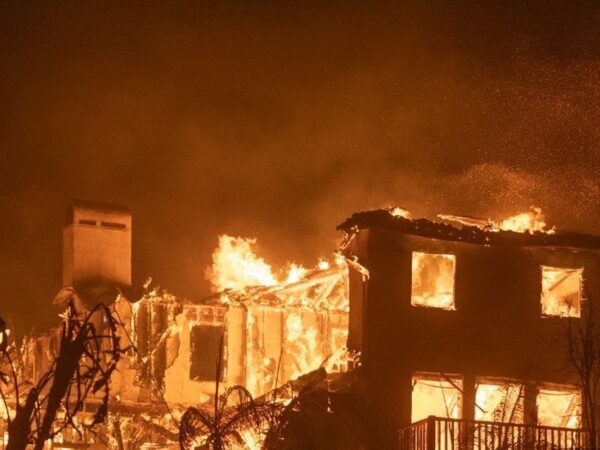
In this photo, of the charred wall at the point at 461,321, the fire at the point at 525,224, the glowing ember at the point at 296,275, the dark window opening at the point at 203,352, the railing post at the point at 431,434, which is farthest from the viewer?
the glowing ember at the point at 296,275

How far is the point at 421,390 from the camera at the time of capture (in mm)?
31016

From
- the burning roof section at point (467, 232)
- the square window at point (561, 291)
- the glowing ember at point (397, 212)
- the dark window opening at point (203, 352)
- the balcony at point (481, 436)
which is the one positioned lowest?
the balcony at point (481, 436)

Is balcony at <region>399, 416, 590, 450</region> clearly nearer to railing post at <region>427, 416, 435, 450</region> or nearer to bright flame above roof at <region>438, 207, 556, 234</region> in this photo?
railing post at <region>427, 416, 435, 450</region>

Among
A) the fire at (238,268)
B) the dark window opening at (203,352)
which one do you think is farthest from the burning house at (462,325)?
the fire at (238,268)

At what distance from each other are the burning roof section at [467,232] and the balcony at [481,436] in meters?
4.95

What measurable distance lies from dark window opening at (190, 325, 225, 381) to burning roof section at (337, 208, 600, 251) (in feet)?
26.5

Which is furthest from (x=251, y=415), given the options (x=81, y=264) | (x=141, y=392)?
(x=81, y=264)

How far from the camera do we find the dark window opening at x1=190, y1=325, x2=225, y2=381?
35.3m

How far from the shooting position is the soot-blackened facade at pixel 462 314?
28.3 m

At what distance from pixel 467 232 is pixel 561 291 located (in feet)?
11.1

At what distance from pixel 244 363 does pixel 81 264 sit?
6204mm

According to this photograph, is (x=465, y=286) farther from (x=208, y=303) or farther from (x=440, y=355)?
(x=208, y=303)

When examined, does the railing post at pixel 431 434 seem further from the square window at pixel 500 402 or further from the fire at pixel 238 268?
the fire at pixel 238 268

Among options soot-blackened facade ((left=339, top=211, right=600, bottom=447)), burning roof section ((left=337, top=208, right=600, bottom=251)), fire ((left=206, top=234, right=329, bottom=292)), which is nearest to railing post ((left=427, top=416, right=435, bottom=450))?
soot-blackened facade ((left=339, top=211, right=600, bottom=447))
